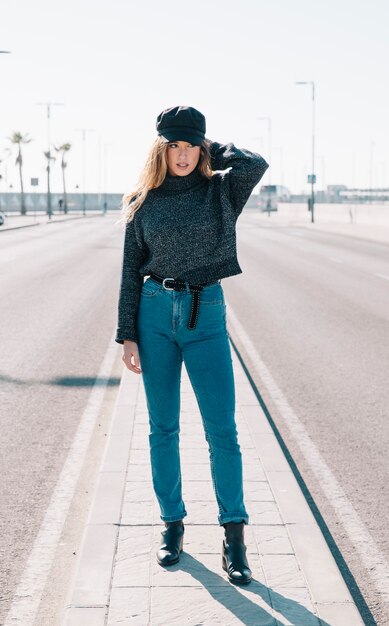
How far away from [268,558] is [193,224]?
144 centimetres

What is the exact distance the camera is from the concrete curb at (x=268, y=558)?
11.8 feet

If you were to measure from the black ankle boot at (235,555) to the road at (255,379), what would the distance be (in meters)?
0.56

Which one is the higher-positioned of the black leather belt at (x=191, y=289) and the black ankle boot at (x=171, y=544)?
the black leather belt at (x=191, y=289)

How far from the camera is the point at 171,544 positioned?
4137 mm

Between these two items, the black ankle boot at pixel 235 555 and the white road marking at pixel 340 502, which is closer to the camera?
the black ankle boot at pixel 235 555

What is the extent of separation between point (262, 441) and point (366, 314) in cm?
819

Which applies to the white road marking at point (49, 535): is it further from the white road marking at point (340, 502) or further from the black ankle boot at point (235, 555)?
the white road marking at point (340, 502)

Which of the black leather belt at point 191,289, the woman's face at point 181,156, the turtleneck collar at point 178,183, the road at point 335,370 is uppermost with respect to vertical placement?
the woman's face at point 181,156

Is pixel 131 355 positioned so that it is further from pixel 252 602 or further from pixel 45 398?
pixel 45 398

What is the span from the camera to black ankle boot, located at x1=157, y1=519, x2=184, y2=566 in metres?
4.05

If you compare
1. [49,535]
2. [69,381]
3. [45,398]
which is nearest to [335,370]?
[69,381]

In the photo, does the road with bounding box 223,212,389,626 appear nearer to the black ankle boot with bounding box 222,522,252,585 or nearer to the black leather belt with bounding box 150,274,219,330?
the black ankle boot with bounding box 222,522,252,585

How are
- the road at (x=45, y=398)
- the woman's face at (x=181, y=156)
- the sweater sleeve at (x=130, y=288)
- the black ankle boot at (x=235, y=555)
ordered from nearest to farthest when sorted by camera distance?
the black ankle boot at (x=235, y=555)
the woman's face at (x=181, y=156)
the sweater sleeve at (x=130, y=288)
the road at (x=45, y=398)

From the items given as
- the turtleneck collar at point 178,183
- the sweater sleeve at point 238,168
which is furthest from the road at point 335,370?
the turtleneck collar at point 178,183
